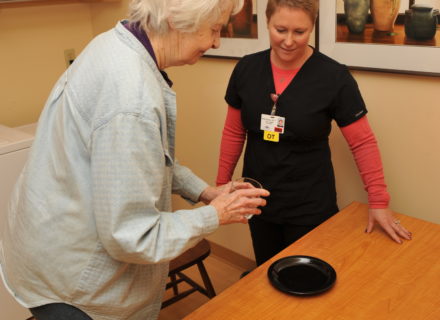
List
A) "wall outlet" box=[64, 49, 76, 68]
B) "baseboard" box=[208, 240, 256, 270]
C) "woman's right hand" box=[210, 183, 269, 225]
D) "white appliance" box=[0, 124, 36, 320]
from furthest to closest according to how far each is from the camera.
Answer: "wall outlet" box=[64, 49, 76, 68] → "baseboard" box=[208, 240, 256, 270] → "white appliance" box=[0, 124, 36, 320] → "woman's right hand" box=[210, 183, 269, 225]

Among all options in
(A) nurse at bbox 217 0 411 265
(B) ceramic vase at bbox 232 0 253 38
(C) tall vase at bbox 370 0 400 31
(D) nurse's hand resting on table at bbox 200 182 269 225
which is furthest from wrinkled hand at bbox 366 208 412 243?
(B) ceramic vase at bbox 232 0 253 38

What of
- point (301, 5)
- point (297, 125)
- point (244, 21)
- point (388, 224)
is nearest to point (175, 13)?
point (301, 5)

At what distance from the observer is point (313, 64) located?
1.72m

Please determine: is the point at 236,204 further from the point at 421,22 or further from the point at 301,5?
the point at 421,22

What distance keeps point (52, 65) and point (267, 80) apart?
1.69 metres

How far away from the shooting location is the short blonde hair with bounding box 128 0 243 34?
1.06 m

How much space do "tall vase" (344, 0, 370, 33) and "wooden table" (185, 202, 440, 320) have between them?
31.4 inches

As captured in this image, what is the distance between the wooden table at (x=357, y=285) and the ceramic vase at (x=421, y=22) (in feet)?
2.26

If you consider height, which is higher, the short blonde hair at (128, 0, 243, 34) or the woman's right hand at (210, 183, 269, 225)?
the short blonde hair at (128, 0, 243, 34)

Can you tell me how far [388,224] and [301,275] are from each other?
16.8 inches

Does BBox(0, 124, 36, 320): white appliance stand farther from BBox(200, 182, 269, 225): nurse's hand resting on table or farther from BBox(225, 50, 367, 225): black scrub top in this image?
BBox(200, 182, 269, 225): nurse's hand resting on table

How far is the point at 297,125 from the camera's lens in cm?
172

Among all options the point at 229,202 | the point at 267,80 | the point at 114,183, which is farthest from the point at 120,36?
the point at 267,80

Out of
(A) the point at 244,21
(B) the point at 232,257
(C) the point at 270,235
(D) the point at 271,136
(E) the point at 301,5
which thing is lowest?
(B) the point at 232,257
